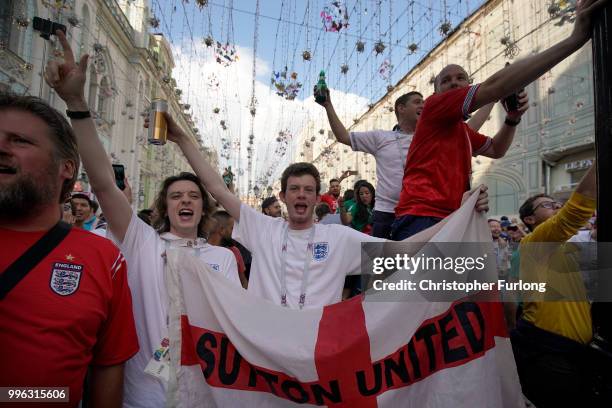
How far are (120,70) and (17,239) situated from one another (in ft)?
73.7

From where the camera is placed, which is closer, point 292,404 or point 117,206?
point 292,404

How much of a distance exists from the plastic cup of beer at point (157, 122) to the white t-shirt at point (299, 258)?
715mm

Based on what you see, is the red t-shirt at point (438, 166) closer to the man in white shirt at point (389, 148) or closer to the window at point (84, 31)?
the man in white shirt at point (389, 148)

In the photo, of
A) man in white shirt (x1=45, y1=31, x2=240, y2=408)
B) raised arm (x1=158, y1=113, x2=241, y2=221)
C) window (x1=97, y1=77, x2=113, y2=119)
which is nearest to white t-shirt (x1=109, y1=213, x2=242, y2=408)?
man in white shirt (x1=45, y1=31, x2=240, y2=408)

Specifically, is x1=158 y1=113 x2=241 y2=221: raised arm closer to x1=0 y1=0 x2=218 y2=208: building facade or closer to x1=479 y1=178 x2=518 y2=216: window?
x1=0 y1=0 x2=218 y2=208: building facade

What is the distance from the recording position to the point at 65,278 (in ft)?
4.54

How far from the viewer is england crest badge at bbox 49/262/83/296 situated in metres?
1.36

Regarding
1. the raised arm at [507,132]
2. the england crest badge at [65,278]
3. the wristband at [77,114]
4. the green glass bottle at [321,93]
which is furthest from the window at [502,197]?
the england crest badge at [65,278]

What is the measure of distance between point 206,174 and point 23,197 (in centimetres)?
135

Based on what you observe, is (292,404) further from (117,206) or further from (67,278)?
(117,206)

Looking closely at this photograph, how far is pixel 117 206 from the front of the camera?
196 centimetres

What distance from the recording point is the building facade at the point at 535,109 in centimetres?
1323

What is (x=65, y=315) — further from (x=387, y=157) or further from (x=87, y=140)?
(x=387, y=157)

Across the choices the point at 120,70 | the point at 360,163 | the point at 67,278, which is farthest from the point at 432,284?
the point at 360,163
